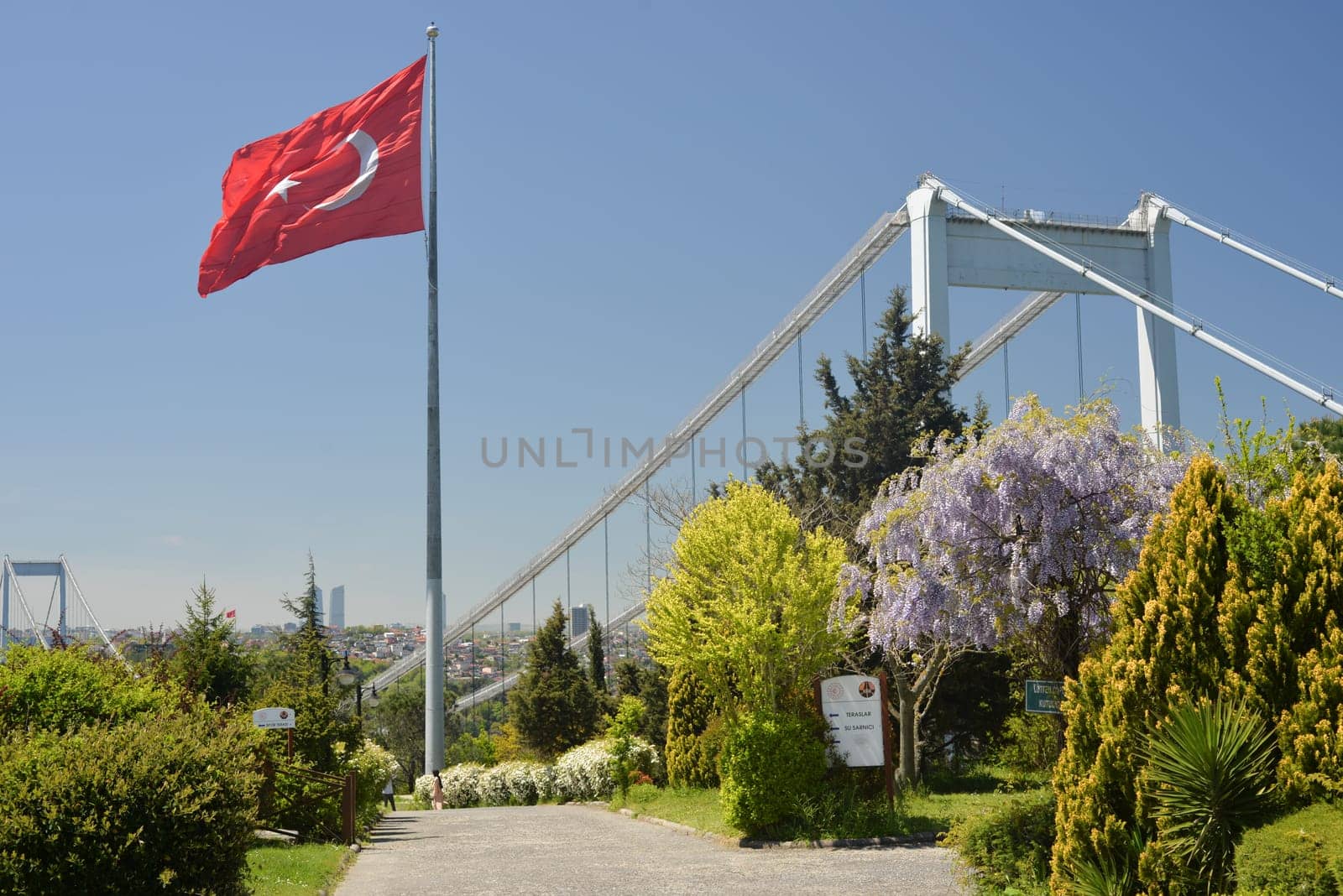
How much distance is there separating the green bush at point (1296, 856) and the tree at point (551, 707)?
35057 millimetres

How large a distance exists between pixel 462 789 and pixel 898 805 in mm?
19429

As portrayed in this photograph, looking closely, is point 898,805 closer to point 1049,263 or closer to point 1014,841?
point 1014,841

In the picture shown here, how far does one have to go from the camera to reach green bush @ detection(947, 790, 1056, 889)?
400 inches

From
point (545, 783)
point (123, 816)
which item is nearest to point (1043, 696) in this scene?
point (123, 816)

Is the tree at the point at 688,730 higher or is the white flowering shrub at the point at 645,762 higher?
the tree at the point at 688,730

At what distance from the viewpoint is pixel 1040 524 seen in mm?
13977

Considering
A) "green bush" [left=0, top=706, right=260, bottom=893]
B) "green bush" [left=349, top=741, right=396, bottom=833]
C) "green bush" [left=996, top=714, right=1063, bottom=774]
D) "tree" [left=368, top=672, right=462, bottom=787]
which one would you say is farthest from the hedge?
"tree" [left=368, top=672, right=462, bottom=787]

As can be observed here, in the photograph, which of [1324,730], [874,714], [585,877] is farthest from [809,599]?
[1324,730]

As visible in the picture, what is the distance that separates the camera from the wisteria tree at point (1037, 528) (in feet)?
45.4

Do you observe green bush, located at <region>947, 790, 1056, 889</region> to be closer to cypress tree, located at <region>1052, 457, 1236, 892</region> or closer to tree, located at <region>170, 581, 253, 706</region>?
cypress tree, located at <region>1052, 457, 1236, 892</region>

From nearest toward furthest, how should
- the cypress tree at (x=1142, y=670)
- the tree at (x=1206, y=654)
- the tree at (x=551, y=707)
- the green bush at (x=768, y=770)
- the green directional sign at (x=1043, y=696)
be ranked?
the tree at (x=1206, y=654) → the cypress tree at (x=1142, y=670) → the green directional sign at (x=1043, y=696) → the green bush at (x=768, y=770) → the tree at (x=551, y=707)

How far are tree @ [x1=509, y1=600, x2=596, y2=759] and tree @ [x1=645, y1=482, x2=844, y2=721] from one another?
937 inches

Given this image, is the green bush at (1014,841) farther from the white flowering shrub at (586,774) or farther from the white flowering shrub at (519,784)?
the white flowering shrub at (519,784)

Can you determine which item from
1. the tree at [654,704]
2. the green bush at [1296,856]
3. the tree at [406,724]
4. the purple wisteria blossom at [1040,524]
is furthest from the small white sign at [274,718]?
the tree at [406,724]
